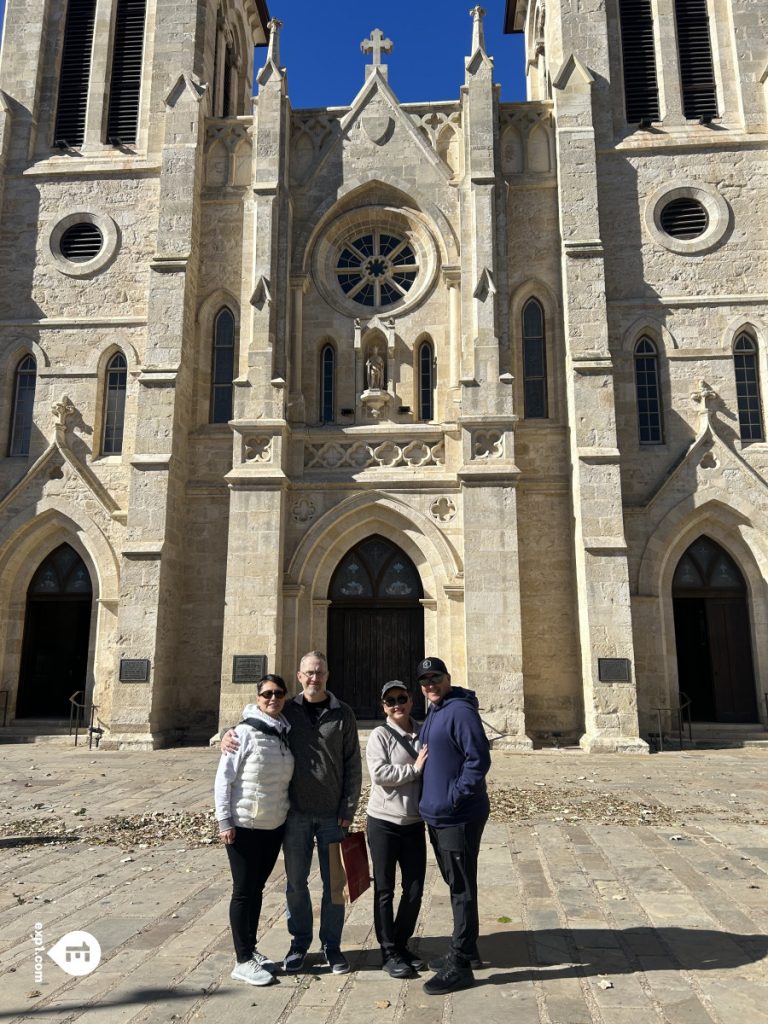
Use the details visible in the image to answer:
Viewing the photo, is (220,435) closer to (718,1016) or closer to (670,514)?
(670,514)

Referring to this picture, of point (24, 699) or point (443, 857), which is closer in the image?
point (443, 857)

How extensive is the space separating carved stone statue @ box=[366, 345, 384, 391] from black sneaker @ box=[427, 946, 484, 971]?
44.9 feet

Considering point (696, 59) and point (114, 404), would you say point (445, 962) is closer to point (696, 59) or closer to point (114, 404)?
point (114, 404)

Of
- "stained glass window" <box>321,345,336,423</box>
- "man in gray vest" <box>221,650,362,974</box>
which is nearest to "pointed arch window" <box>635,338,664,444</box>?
"stained glass window" <box>321,345,336,423</box>

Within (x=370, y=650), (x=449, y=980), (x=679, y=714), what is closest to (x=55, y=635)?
(x=370, y=650)

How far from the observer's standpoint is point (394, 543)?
17.0 metres

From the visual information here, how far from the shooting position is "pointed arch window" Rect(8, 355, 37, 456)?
60.2 feet

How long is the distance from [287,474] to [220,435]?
1995 millimetres

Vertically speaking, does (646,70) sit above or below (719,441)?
above

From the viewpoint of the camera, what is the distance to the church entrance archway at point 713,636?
1628 cm

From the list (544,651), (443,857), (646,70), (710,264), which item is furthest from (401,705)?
(646,70)

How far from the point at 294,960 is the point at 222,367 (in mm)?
15253

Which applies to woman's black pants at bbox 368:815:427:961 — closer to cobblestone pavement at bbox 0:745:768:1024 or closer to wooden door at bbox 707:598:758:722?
cobblestone pavement at bbox 0:745:768:1024

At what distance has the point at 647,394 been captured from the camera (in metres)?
17.5
